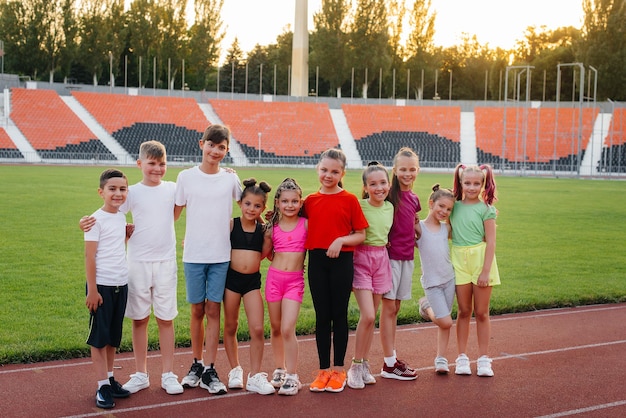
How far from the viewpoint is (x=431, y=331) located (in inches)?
299

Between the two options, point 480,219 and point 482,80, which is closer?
point 480,219

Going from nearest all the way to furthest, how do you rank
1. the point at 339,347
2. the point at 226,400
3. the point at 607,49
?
1. the point at 226,400
2. the point at 339,347
3. the point at 607,49

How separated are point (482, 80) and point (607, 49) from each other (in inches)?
678

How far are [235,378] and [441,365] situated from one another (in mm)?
1651

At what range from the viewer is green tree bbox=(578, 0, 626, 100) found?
5703 cm

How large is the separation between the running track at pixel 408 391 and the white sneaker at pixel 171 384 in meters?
0.05

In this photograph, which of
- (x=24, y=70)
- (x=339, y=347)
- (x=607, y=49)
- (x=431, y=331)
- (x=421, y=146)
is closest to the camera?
(x=339, y=347)

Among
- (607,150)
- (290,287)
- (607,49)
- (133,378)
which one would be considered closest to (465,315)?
(290,287)

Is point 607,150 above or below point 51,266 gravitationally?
above

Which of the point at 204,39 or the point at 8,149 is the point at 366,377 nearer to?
the point at 8,149

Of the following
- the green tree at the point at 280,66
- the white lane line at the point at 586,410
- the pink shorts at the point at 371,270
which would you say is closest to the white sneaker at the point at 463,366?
the pink shorts at the point at 371,270

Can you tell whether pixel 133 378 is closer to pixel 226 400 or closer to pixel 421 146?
pixel 226 400

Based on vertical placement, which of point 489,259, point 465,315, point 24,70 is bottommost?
point 465,315

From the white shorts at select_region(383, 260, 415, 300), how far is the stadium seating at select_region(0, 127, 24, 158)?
42396 millimetres
